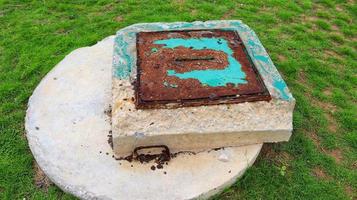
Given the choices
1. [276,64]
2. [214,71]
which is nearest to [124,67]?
[214,71]

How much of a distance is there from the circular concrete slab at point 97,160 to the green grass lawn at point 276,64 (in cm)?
18

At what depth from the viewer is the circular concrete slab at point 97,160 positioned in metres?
3.14

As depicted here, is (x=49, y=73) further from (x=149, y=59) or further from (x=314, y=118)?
(x=314, y=118)

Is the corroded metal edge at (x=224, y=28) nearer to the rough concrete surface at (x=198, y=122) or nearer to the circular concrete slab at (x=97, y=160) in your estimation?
the rough concrete surface at (x=198, y=122)

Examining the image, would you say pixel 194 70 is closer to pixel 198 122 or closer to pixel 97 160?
pixel 198 122

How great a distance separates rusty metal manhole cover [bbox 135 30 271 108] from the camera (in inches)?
129

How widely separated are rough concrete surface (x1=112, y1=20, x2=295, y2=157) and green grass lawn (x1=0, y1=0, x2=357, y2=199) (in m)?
0.38

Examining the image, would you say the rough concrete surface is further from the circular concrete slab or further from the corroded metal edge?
the circular concrete slab

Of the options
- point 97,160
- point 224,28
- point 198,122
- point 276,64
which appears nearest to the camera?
point 198,122

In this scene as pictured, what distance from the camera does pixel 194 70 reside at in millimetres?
3543

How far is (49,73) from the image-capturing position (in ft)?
14.3

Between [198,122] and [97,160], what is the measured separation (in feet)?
2.93

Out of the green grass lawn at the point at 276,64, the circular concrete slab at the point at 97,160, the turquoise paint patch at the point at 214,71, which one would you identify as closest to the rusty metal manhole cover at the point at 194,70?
the turquoise paint patch at the point at 214,71

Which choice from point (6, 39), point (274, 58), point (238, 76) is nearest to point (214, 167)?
point (238, 76)
